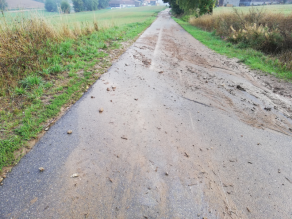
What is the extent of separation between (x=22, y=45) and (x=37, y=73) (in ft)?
4.57

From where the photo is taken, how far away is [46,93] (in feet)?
13.7

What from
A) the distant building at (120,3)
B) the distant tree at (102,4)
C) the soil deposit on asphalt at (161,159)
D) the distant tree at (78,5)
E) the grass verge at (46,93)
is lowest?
the soil deposit on asphalt at (161,159)

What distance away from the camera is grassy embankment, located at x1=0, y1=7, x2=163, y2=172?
3.03m

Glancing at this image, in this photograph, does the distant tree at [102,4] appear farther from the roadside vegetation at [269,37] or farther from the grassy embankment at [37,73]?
the grassy embankment at [37,73]

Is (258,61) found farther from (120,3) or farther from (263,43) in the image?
(120,3)

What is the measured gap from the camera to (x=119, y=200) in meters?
2.00

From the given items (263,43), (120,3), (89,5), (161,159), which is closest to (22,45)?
(161,159)

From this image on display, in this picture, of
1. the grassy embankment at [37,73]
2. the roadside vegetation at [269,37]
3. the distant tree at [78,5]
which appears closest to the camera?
the grassy embankment at [37,73]

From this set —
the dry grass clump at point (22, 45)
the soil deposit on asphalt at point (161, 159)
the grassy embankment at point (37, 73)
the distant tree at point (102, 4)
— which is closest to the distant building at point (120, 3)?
the distant tree at point (102, 4)

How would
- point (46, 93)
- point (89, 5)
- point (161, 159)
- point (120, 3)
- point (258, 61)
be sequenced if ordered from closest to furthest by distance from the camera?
point (161, 159) < point (46, 93) < point (258, 61) < point (89, 5) < point (120, 3)

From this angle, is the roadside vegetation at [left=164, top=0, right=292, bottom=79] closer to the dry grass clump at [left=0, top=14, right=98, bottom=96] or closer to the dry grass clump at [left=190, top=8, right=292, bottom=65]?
the dry grass clump at [left=190, top=8, right=292, bottom=65]

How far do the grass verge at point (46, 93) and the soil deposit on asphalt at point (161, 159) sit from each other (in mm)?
297

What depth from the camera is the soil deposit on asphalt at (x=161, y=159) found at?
1.96 meters

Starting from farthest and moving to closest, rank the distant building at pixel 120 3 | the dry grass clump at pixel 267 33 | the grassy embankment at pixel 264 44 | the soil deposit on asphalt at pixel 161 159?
the distant building at pixel 120 3, the dry grass clump at pixel 267 33, the grassy embankment at pixel 264 44, the soil deposit on asphalt at pixel 161 159
